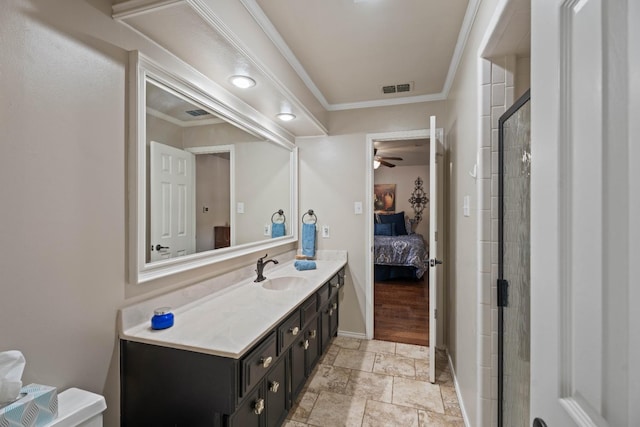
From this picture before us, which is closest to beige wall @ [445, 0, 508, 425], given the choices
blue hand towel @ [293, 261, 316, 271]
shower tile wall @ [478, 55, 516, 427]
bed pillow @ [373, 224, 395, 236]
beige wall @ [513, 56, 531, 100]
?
shower tile wall @ [478, 55, 516, 427]

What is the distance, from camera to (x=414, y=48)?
2.10 meters

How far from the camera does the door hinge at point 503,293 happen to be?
4.64 ft

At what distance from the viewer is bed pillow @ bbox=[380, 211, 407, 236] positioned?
22.0 feet

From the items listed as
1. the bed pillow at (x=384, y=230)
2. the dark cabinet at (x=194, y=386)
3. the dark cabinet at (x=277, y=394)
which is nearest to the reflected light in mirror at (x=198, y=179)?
the dark cabinet at (x=194, y=386)

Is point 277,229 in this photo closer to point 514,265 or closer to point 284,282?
point 284,282

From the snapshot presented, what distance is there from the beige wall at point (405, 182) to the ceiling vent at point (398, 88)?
470 centimetres

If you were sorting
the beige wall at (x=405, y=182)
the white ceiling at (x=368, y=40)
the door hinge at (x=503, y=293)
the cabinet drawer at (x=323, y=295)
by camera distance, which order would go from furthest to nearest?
1. the beige wall at (x=405, y=182)
2. the cabinet drawer at (x=323, y=295)
3. the white ceiling at (x=368, y=40)
4. the door hinge at (x=503, y=293)

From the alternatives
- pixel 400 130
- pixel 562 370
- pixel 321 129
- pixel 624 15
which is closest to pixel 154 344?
pixel 562 370

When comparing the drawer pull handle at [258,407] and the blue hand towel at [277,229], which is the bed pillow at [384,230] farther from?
the drawer pull handle at [258,407]

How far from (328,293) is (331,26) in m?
2.04

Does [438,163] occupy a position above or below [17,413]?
above

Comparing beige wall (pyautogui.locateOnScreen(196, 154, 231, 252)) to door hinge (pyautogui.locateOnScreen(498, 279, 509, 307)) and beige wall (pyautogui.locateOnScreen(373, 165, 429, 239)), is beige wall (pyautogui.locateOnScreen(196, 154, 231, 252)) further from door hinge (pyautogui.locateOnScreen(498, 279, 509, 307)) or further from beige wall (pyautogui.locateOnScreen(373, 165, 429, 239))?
beige wall (pyautogui.locateOnScreen(373, 165, 429, 239))

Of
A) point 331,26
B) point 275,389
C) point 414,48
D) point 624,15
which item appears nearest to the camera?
point 624,15

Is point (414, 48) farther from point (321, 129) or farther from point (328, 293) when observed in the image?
point (328, 293)
